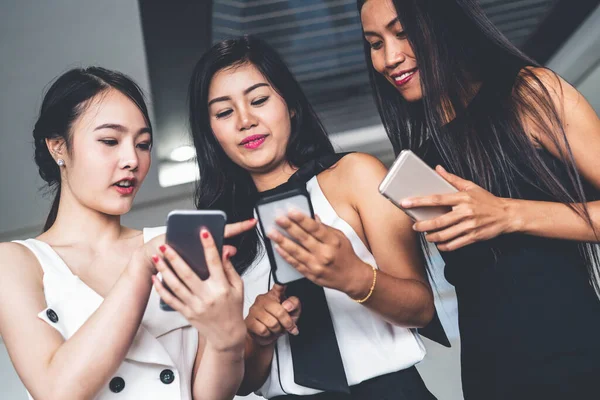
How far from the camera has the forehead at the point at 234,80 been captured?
1682mm

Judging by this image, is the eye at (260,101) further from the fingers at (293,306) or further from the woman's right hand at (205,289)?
the woman's right hand at (205,289)

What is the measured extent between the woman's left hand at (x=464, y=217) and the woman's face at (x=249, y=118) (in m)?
0.52

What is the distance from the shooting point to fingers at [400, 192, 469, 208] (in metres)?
1.20

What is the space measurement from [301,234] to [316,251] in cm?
5

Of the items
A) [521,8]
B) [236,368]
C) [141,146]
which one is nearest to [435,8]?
[141,146]

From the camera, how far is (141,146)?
60.9 inches

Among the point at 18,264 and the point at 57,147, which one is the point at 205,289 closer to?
the point at 18,264

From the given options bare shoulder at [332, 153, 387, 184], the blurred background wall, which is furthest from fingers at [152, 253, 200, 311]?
the blurred background wall

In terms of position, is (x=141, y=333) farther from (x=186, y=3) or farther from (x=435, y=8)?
(x=186, y=3)

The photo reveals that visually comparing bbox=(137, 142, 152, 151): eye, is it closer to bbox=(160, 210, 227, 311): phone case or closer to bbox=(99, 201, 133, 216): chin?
bbox=(99, 201, 133, 216): chin

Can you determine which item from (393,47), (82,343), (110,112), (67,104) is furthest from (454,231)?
(67,104)

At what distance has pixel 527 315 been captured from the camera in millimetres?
1347

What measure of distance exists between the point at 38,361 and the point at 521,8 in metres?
3.31

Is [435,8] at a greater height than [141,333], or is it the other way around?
[435,8]
